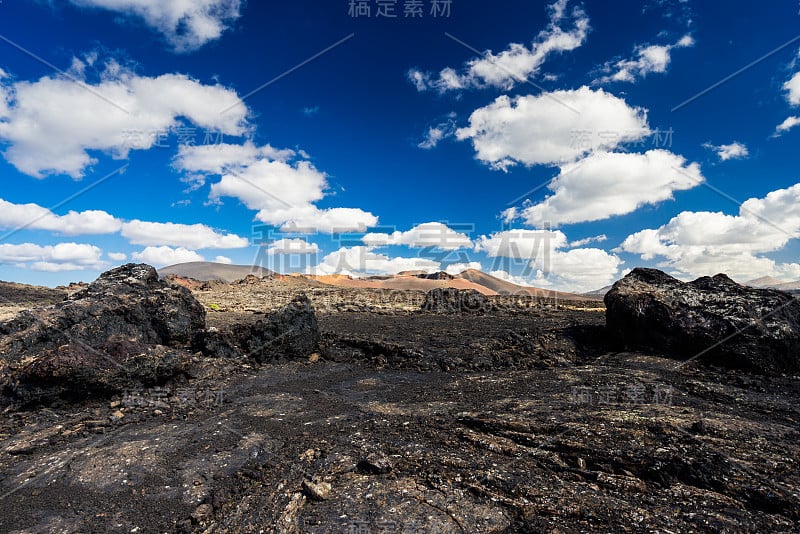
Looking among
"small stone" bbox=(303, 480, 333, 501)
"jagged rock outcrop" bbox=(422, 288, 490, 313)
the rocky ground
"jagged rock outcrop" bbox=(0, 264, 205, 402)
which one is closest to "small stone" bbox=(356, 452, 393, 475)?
the rocky ground

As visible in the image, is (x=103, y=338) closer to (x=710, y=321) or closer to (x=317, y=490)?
(x=317, y=490)

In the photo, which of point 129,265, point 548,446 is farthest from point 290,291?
point 548,446

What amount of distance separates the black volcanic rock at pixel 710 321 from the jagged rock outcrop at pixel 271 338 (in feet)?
28.9

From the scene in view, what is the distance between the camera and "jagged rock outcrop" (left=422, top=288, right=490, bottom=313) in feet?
70.3

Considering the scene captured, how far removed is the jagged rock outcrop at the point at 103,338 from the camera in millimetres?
6832

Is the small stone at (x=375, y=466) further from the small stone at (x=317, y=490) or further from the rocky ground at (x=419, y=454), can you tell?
the small stone at (x=317, y=490)

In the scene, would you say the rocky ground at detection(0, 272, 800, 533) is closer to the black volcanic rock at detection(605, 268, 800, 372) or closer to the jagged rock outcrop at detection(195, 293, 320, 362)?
the black volcanic rock at detection(605, 268, 800, 372)

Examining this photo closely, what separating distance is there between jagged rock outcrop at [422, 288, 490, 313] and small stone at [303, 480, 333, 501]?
57.1ft

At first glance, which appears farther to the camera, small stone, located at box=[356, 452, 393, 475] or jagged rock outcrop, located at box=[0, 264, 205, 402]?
jagged rock outcrop, located at box=[0, 264, 205, 402]

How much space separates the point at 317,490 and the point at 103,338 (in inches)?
319

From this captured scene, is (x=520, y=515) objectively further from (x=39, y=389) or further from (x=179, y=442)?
(x=39, y=389)

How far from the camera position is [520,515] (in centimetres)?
347

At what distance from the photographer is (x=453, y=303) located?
2225cm

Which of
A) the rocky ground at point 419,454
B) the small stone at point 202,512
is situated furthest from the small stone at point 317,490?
the small stone at point 202,512
